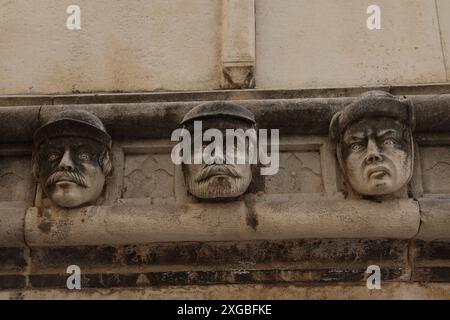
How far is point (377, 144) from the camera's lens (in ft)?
7.09

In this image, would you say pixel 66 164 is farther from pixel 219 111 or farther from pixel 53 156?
pixel 219 111

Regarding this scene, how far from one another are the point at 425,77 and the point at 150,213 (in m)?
1.24

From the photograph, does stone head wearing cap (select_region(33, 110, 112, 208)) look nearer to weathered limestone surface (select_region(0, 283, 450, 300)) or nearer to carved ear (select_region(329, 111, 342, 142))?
weathered limestone surface (select_region(0, 283, 450, 300))

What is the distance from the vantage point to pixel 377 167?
211 cm

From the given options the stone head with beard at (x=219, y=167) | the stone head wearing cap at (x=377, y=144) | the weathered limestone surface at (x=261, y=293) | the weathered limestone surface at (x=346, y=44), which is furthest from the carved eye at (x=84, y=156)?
the stone head wearing cap at (x=377, y=144)

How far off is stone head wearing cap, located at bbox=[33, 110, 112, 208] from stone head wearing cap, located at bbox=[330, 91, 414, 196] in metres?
0.85

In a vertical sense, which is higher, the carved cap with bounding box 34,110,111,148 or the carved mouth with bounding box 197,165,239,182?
the carved cap with bounding box 34,110,111,148

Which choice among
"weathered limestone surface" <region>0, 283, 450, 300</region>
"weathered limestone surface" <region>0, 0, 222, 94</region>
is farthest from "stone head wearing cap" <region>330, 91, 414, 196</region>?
"weathered limestone surface" <region>0, 0, 222, 94</region>

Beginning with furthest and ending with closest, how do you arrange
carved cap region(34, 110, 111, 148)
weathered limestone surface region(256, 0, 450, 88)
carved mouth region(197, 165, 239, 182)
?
weathered limestone surface region(256, 0, 450, 88), carved cap region(34, 110, 111, 148), carved mouth region(197, 165, 239, 182)

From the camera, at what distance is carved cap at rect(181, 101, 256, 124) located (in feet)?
7.18

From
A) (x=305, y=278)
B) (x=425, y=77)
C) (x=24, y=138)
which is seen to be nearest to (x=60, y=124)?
(x=24, y=138)

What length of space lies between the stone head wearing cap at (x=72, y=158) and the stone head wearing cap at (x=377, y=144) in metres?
0.85

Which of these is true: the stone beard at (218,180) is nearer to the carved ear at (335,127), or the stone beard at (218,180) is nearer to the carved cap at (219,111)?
the carved cap at (219,111)

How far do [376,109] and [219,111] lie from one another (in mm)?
531
